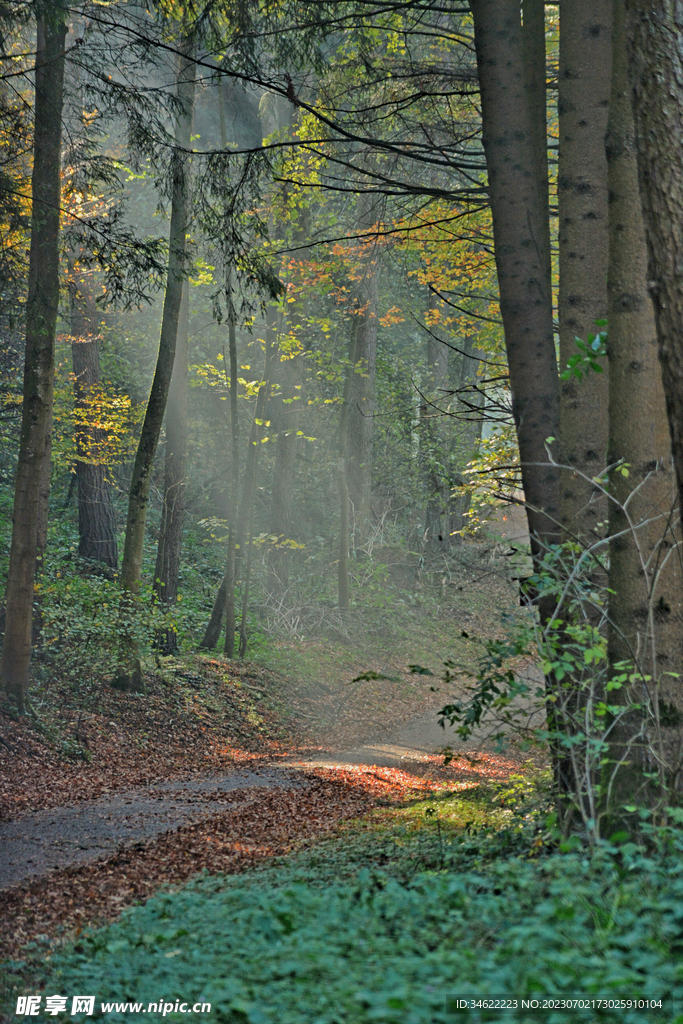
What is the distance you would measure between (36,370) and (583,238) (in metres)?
7.26

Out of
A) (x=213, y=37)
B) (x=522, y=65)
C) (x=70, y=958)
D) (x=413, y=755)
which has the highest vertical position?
(x=213, y=37)

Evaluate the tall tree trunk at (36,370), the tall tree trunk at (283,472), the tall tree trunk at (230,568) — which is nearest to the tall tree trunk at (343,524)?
the tall tree trunk at (283,472)

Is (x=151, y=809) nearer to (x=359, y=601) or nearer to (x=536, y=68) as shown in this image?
(x=536, y=68)

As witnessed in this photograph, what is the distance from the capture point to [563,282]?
5.22 metres

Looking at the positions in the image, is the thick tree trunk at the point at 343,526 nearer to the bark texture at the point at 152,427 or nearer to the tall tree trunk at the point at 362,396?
the tall tree trunk at the point at 362,396

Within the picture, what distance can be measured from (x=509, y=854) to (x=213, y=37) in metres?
8.26

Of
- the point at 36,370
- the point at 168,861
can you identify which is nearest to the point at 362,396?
the point at 36,370

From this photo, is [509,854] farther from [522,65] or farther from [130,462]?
[130,462]

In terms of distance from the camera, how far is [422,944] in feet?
9.51

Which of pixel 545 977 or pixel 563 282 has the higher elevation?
pixel 563 282

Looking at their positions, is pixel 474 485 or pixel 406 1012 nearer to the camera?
pixel 406 1012

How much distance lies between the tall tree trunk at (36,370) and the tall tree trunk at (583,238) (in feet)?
22.1

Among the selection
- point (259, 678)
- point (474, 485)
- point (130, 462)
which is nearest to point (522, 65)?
point (474, 485)

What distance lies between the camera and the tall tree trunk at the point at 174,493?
14.6 m
